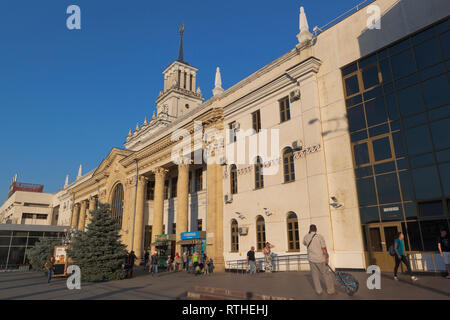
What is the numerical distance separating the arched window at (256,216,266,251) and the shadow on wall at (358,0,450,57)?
11.3 meters

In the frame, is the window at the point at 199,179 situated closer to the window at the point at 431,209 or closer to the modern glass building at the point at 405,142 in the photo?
the modern glass building at the point at 405,142

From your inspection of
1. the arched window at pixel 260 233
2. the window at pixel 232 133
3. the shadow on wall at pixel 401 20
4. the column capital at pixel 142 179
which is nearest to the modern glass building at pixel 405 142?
the shadow on wall at pixel 401 20

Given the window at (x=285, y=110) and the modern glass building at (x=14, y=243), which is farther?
the modern glass building at (x=14, y=243)

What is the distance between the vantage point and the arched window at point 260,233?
19328mm

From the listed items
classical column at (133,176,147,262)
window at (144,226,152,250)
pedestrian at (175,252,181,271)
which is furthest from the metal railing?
window at (144,226,152,250)

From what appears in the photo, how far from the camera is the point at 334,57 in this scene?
17.3 meters

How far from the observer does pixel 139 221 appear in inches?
1292

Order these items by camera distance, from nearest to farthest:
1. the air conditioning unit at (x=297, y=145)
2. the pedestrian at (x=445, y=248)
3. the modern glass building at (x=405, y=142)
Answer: the pedestrian at (x=445, y=248)
the modern glass building at (x=405, y=142)
the air conditioning unit at (x=297, y=145)

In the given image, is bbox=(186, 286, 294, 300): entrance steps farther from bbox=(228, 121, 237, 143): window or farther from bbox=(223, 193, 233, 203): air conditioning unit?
bbox=(228, 121, 237, 143): window

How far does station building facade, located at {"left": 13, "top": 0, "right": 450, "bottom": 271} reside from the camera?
13.2m

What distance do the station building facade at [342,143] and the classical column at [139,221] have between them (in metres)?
8.79

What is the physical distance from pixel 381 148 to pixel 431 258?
5176mm
